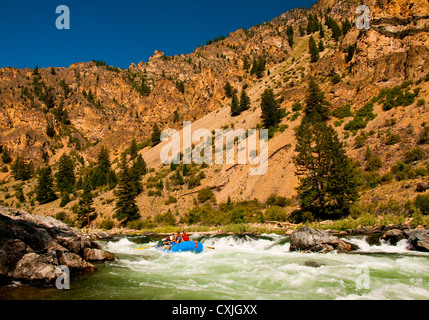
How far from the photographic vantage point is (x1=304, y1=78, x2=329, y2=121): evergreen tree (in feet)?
134

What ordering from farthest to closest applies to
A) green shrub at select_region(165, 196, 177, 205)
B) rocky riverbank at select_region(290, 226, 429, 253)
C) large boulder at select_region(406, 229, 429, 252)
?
1. green shrub at select_region(165, 196, 177, 205)
2. rocky riverbank at select_region(290, 226, 429, 253)
3. large boulder at select_region(406, 229, 429, 252)

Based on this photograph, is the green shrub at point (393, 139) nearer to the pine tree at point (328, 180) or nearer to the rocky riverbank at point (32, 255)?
the pine tree at point (328, 180)

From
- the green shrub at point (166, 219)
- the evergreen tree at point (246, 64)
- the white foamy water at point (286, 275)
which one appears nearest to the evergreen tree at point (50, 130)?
the evergreen tree at point (246, 64)

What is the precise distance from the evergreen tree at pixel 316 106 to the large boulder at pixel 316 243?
27218 mm

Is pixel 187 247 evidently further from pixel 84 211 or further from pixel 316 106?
pixel 316 106

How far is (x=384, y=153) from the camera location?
96.6 ft

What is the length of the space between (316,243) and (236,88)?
80041mm

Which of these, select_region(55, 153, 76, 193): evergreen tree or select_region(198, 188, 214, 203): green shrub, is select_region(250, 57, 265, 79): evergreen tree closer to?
select_region(198, 188, 214, 203): green shrub

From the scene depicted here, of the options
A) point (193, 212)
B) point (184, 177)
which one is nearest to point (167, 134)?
point (184, 177)

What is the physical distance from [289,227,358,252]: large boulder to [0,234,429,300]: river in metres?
0.67

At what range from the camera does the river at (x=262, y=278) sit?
821 centimetres

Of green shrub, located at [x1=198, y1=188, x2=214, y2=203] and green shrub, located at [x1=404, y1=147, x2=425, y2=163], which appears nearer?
green shrub, located at [x1=404, y1=147, x2=425, y2=163]

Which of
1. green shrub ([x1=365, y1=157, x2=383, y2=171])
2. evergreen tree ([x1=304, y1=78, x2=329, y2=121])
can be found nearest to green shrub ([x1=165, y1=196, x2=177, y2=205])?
evergreen tree ([x1=304, y1=78, x2=329, y2=121])
